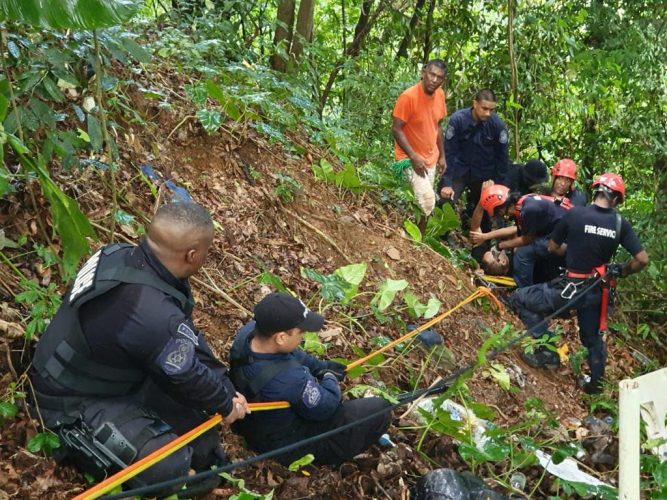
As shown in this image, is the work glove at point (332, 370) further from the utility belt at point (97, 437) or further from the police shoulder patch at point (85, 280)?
the police shoulder patch at point (85, 280)

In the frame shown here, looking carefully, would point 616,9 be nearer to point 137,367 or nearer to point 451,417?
point 451,417

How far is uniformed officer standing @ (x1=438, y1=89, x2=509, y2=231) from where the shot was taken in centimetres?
838

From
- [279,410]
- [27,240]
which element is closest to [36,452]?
[279,410]

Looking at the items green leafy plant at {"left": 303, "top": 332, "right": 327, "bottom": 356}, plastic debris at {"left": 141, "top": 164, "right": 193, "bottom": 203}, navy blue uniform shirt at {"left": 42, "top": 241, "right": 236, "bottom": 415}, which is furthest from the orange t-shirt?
navy blue uniform shirt at {"left": 42, "top": 241, "right": 236, "bottom": 415}

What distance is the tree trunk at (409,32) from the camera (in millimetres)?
11000

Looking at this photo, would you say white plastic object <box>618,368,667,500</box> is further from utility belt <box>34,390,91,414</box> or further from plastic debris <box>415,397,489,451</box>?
utility belt <box>34,390,91,414</box>

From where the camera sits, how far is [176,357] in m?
3.06

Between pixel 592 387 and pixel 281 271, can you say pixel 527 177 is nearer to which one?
pixel 592 387

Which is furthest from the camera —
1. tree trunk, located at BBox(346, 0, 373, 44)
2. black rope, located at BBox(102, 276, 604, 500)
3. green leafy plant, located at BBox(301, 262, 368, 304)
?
tree trunk, located at BBox(346, 0, 373, 44)

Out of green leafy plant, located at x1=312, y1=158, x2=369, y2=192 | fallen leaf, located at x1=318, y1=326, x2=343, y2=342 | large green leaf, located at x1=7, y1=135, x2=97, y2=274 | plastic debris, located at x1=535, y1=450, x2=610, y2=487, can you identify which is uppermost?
large green leaf, located at x1=7, y1=135, x2=97, y2=274

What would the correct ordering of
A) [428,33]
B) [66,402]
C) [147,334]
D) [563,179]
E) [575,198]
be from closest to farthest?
1. [147,334]
2. [66,402]
3. [563,179]
4. [575,198]
5. [428,33]

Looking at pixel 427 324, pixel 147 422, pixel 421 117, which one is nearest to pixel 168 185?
pixel 427 324

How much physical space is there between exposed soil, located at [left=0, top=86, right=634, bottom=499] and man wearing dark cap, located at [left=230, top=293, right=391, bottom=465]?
196 mm

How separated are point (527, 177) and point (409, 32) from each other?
3.68m
